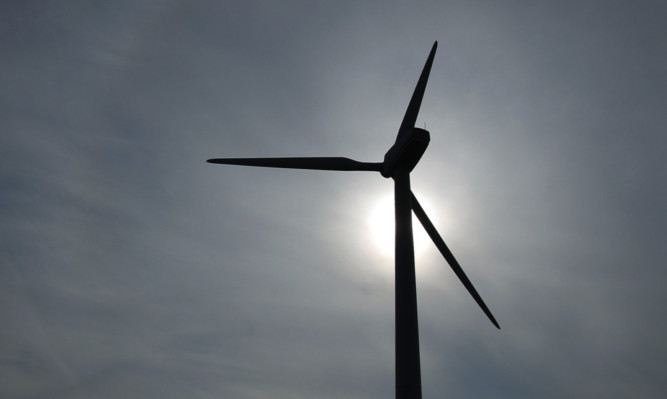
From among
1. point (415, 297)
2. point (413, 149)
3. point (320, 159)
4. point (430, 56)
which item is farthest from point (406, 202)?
point (430, 56)

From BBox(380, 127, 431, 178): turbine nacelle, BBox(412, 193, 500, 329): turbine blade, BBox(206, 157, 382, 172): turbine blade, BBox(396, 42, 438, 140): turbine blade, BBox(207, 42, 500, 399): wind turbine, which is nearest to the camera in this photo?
BBox(207, 42, 500, 399): wind turbine

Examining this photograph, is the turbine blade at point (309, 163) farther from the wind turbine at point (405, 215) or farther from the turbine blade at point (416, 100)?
the turbine blade at point (416, 100)

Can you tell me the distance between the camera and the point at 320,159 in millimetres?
38375

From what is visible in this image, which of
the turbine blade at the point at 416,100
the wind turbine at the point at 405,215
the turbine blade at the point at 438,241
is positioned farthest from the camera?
the turbine blade at the point at 438,241

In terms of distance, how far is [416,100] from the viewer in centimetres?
3591

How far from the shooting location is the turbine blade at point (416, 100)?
35037 millimetres

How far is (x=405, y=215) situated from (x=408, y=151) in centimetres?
416

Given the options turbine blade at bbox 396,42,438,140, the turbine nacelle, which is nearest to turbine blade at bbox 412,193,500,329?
the turbine nacelle

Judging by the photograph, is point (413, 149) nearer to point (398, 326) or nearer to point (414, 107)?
point (414, 107)

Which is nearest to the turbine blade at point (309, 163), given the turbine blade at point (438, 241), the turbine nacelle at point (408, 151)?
the turbine nacelle at point (408, 151)

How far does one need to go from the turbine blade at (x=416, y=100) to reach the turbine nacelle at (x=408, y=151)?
7.03 feet

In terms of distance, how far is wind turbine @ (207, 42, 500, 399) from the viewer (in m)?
25.9

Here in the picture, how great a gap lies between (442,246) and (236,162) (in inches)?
691

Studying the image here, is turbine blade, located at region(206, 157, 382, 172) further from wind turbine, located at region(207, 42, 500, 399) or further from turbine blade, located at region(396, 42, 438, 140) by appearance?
turbine blade, located at region(396, 42, 438, 140)
